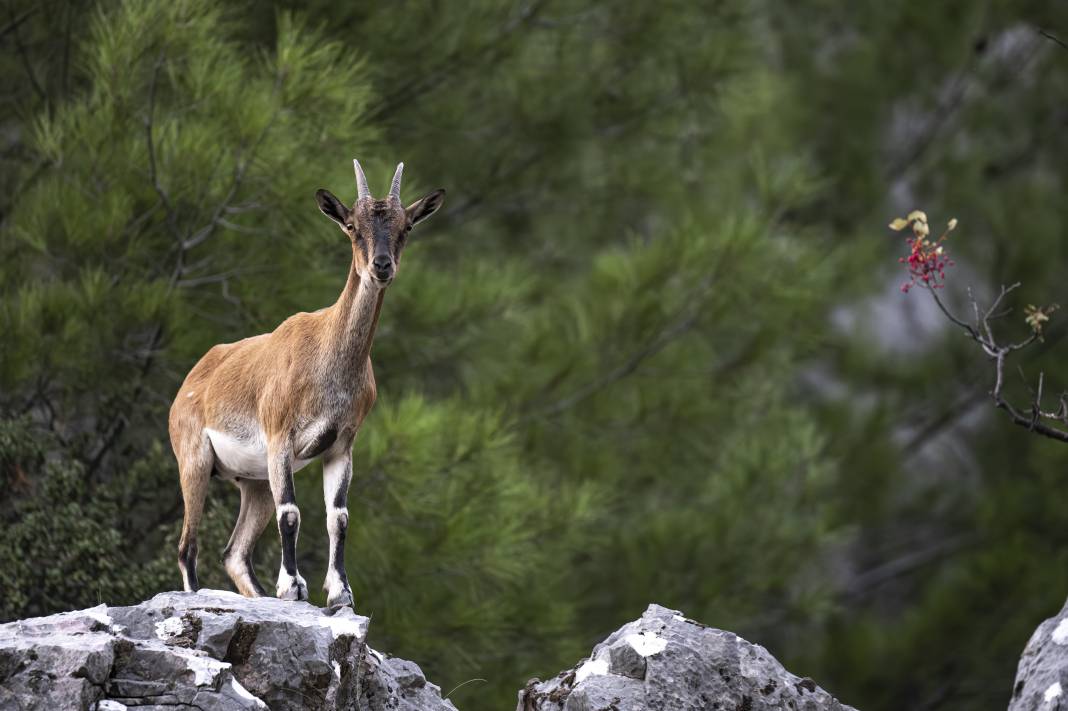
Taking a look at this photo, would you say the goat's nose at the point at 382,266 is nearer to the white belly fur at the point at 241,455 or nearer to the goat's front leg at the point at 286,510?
the goat's front leg at the point at 286,510

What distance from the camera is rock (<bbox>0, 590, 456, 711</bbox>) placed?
5027mm

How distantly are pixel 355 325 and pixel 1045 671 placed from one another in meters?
2.82

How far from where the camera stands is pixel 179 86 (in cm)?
1003

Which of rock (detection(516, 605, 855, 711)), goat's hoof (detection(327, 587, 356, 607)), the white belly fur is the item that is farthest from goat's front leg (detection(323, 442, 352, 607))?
rock (detection(516, 605, 855, 711))

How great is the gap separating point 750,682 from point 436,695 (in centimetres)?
122

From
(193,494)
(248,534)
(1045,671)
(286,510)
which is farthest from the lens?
(248,534)

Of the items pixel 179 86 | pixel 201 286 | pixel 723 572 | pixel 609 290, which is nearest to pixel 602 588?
pixel 723 572

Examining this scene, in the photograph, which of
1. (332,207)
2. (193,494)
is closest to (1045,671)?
(332,207)

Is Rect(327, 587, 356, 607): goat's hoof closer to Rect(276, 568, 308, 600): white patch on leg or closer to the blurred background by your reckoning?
Rect(276, 568, 308, 600): white patch on leg

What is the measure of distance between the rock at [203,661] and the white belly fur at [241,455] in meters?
0.68

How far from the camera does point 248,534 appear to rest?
21.7ft

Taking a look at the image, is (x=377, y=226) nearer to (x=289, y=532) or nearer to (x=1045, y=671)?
(x=289, y=532)

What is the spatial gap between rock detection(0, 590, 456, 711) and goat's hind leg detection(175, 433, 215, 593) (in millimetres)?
676

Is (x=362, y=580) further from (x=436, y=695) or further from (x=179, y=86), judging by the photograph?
(x=436, y=695)
